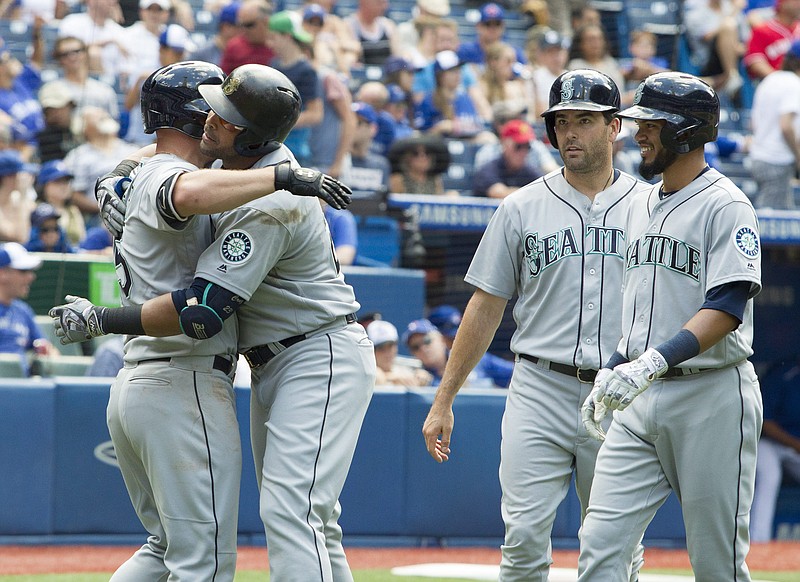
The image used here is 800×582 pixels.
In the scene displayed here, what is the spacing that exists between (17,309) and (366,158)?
3.21 metres

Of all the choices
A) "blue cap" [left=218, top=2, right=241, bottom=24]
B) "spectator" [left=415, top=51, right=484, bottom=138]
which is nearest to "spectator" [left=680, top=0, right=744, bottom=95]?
"spectator" [left=415, top=51, right=484, bottom=138]

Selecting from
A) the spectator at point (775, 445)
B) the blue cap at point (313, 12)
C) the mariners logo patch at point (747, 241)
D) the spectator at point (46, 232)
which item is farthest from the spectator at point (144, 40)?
the mariners logo patch at point (747, 241)

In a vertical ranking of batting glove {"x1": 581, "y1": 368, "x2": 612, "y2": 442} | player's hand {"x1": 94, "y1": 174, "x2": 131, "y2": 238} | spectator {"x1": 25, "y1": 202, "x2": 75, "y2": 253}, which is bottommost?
batting glove {"x1": 581, "y1": 368, "x2": 612, "y2": 442}

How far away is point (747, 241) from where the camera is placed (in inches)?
145

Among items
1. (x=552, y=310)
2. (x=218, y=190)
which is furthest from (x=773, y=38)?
(x=218, y=190)

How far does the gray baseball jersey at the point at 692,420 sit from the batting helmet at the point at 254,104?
3.94 ft

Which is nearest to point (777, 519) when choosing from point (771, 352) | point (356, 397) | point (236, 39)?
point (771, 352)

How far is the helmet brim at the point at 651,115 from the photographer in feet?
12.5

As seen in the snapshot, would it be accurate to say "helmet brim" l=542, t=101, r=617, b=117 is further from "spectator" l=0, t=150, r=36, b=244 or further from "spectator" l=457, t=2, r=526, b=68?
"spectator" l=457, t=2, r=526, b=68

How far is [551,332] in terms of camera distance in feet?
13.9

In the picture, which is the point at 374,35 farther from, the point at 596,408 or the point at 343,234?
the point at 596,408

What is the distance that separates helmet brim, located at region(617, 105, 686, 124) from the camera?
382 centimetres

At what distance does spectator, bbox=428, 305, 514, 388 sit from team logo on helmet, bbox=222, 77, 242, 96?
Answer: 204 inches

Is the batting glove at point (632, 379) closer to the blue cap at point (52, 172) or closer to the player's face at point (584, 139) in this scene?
the player's face at point (584, 139)
